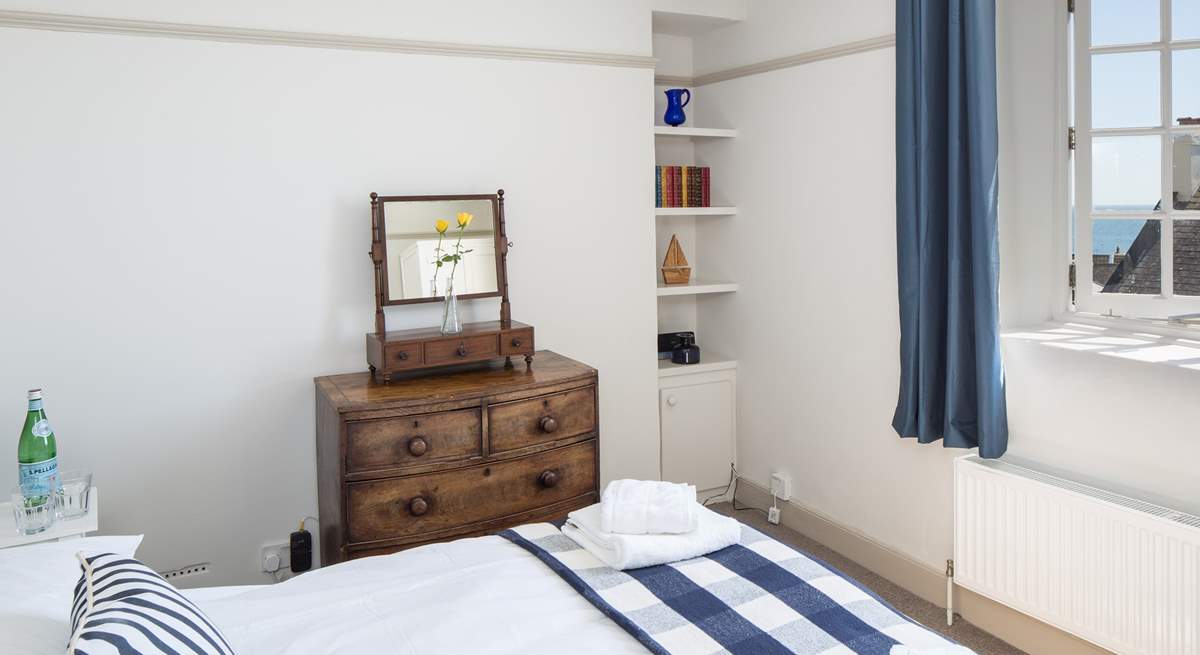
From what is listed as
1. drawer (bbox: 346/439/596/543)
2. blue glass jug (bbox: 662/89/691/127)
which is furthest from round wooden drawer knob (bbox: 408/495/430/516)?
blue glass jug (bbox: 662/89/691/127)

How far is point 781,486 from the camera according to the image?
152 inches

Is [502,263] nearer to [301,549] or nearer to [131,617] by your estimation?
[301,549]

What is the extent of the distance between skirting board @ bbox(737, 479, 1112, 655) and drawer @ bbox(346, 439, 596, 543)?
112 cm

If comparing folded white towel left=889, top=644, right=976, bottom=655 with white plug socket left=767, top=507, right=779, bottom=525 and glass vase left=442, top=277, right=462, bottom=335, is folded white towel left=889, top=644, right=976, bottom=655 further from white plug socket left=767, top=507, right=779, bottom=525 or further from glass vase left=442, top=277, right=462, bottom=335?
white plug socket left=767, top=507, right=779, bottom=525

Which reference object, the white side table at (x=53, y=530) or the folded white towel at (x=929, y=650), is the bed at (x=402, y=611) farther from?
the white side table at (x=53, y=530)

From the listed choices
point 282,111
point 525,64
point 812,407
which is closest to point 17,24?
point 282,111

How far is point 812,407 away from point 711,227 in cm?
102

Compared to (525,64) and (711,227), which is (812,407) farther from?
(525,64)

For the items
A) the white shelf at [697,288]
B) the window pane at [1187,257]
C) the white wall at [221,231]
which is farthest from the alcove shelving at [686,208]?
the window pane at [1187,257]

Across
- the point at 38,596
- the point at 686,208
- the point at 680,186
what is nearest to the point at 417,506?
the point at 38,596

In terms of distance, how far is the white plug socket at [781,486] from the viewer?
386cm

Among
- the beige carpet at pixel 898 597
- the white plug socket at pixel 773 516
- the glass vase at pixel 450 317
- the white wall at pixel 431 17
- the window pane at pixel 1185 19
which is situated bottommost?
the beige carpet at pixel 898 597

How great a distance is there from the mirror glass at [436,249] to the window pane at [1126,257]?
200 centimetres

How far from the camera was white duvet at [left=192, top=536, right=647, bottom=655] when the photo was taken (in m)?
1.58
